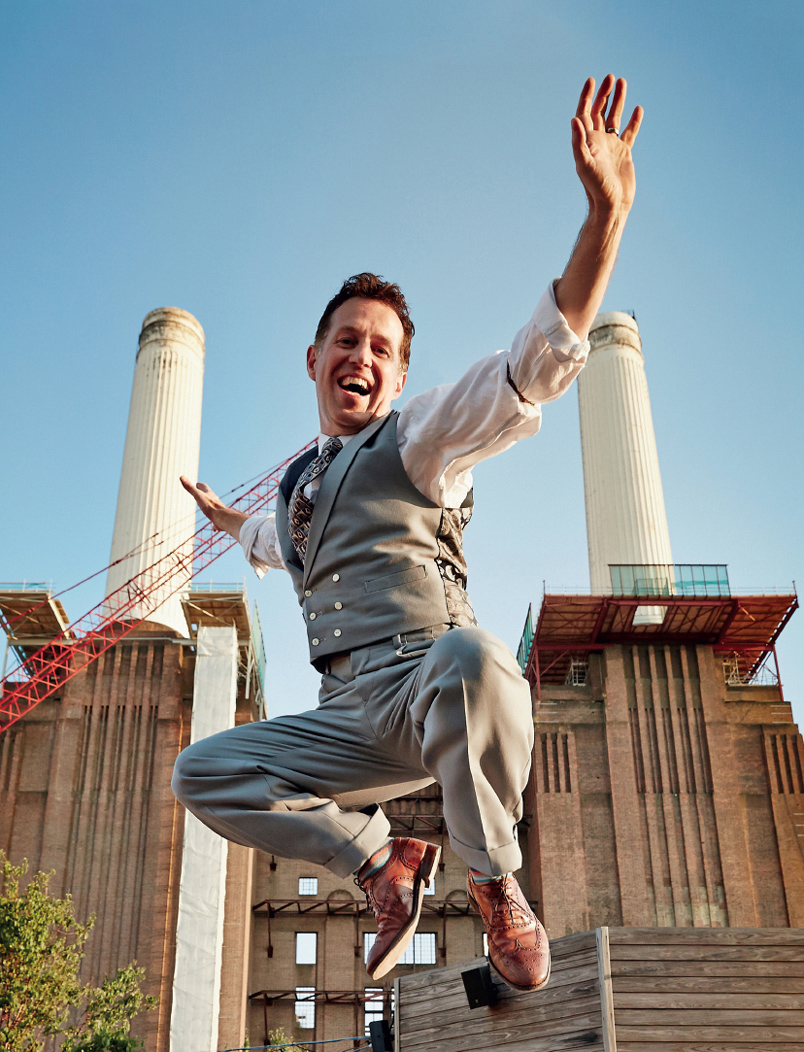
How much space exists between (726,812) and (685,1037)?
3172 centimetres

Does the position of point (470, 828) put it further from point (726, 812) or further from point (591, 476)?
point (591, 476)

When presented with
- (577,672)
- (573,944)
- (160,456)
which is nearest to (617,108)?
(573,944)

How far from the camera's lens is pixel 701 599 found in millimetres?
40281

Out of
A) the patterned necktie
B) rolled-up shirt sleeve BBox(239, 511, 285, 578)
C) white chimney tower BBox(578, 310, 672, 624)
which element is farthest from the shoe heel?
white chimney tower BBox(578, 310, 672, 624)

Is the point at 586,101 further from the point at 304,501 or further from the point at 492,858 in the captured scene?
the point at 492,858

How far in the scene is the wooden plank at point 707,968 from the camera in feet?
27.2

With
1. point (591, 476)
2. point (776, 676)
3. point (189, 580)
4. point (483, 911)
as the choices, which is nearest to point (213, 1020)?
point (189, 580)

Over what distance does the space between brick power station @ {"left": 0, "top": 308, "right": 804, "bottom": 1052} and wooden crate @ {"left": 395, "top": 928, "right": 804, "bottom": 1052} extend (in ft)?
90.0

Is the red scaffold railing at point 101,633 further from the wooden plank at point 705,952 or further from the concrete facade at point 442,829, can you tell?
the wooden plank at point 705,952

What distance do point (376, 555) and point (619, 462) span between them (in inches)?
1815

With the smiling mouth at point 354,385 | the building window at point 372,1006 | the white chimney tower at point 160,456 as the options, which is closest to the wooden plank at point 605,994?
the smiling mouth at point 354,385

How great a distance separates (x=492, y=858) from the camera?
9.37 ft

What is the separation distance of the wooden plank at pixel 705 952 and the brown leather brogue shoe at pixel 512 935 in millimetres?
6170

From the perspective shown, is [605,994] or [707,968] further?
[605,994]
